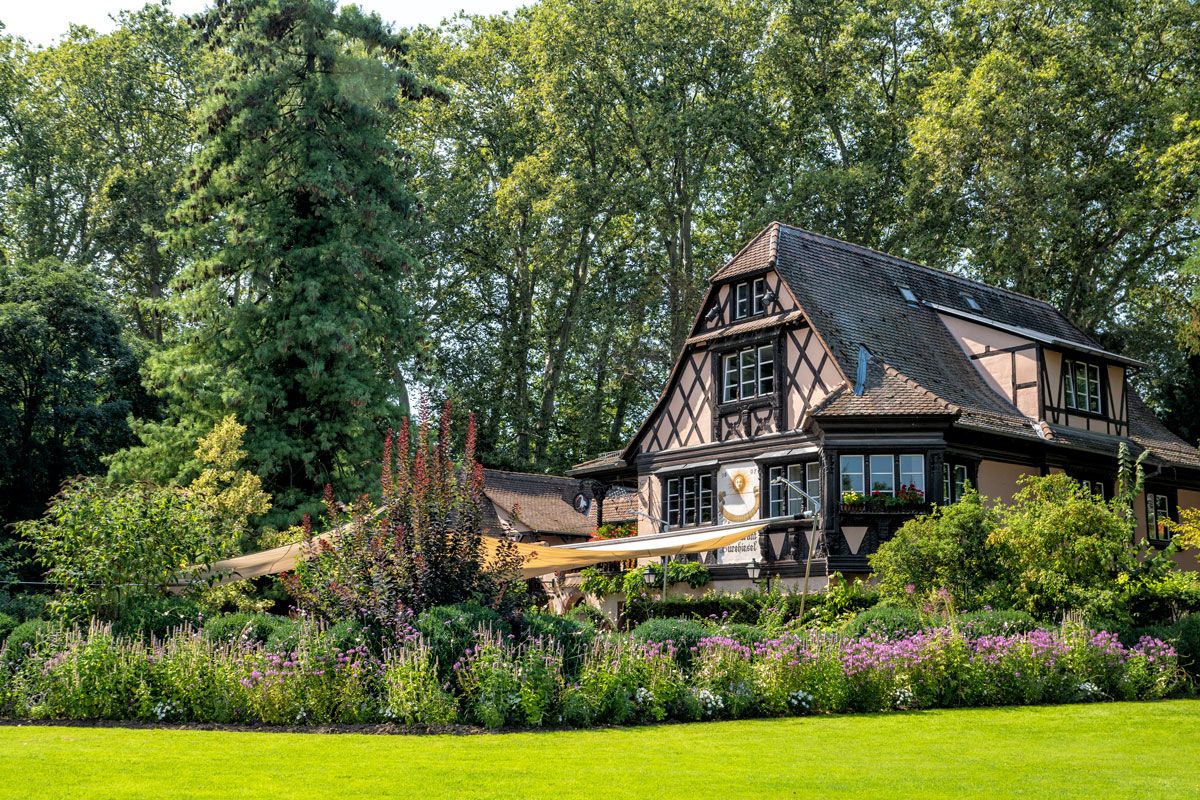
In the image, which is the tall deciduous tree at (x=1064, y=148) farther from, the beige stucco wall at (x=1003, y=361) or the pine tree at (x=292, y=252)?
the pine tree at (x=292, y=252)

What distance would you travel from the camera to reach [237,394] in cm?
2741

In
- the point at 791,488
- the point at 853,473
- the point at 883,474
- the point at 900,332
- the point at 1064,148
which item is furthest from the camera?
the point at 1064,148

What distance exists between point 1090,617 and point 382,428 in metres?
17.4

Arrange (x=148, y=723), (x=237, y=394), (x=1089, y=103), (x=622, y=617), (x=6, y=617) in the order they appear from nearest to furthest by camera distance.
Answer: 1. (x=148, y=723)
2. (x=6, y=617)
3. (x=622, y=617)
4. (x=237, y=394)
5. (x=1089, y=103)

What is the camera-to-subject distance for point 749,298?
100 ft

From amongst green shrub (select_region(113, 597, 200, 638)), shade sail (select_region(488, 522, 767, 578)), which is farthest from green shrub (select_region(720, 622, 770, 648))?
green shrub (select_region(113, 597, 200, 638))

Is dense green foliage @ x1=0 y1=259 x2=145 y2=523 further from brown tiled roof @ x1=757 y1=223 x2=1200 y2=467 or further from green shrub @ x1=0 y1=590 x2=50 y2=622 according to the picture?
brown tiled roof @ x1=757 y1=223 x2=1200 y2=467

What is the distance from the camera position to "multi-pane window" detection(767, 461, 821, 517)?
91.4 feet

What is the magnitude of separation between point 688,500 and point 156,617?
17314 mm

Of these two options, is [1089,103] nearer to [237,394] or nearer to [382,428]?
[382,428]

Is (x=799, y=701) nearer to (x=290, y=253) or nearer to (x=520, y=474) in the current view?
(x=290, y=253)

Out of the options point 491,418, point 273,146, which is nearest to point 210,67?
point 273,146

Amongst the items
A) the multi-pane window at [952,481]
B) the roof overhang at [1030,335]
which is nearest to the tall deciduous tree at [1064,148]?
the roof overhang at [1030,335]

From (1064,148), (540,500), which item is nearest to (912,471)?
(1064,148)
